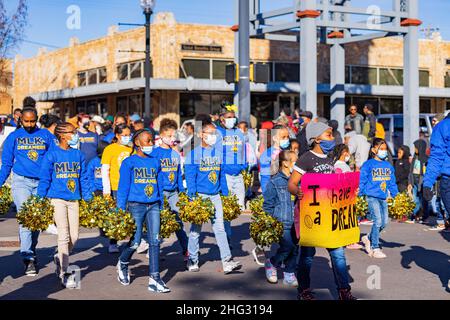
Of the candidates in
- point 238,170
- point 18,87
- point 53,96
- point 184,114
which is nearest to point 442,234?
point 238,170

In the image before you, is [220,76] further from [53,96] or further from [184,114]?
[53,96]

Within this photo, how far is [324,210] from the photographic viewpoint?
23.1ft

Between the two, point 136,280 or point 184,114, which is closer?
point 136,280

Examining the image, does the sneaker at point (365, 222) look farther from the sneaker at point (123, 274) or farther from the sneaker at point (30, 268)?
the sneaker at point (30, 268)

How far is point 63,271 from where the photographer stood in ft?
27.8

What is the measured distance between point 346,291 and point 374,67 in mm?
29261

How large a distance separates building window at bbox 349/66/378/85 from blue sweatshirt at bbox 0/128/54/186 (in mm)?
26529

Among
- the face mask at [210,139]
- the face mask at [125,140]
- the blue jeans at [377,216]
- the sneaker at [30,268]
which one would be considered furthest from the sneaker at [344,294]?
the face mask at [125,140]

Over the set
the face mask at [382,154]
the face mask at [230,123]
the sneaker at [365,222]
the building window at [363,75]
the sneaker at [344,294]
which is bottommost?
the sneaker at [365,222]

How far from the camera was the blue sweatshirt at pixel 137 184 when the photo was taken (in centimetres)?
825

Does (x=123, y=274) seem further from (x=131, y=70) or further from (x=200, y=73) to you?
(x=131, y=70)

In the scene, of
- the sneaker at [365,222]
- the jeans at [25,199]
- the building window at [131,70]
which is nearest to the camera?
the jeans at [25,199]

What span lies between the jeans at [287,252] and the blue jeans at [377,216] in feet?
7.94

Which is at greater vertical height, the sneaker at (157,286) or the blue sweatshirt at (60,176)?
the blue sweatshirt at (60,176)
